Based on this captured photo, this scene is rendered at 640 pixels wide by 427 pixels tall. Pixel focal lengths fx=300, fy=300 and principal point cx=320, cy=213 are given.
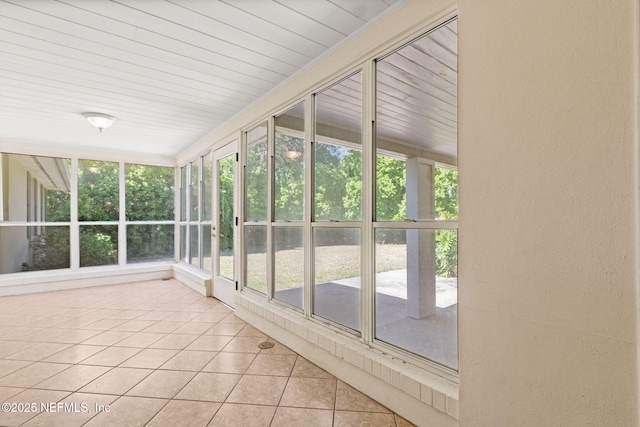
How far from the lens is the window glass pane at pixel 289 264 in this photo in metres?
2.74

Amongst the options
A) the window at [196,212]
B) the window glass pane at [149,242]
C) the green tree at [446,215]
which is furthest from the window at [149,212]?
the green tree at [446,215]

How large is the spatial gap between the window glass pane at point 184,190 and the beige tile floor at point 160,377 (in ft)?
Result: 8.93

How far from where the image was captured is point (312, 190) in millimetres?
2578

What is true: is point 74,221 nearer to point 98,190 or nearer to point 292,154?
point 98,190

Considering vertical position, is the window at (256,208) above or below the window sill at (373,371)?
above

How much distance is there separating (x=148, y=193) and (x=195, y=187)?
135 centimetres

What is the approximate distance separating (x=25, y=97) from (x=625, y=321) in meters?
4.72

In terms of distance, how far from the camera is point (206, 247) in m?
5.04

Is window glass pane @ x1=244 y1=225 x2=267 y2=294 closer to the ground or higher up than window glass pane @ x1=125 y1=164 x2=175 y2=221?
closer to the ground

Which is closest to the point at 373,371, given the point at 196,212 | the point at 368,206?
the point at 368,206

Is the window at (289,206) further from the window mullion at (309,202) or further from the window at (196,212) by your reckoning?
the window at (196,212)

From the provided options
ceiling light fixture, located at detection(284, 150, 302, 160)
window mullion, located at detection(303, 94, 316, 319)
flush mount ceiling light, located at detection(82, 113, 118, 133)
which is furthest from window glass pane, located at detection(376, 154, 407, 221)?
flush mount ceiling light, located at detection(82, 113, 118, 133)

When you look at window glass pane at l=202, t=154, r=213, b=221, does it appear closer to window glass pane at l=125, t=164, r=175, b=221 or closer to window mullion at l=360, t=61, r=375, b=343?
window glass pane at l=125, t=164, r=175, b=221

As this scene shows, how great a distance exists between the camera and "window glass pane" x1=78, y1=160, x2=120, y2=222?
546cm
